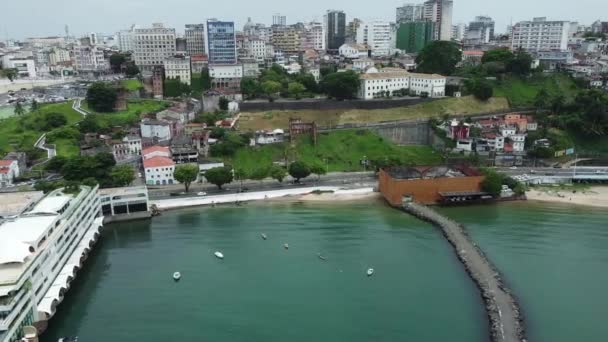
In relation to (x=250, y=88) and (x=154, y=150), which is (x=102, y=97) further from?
(x=154, y=150)

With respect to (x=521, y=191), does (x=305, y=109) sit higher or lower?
higher

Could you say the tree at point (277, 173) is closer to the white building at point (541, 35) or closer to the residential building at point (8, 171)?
the residential building at point (8, 171)

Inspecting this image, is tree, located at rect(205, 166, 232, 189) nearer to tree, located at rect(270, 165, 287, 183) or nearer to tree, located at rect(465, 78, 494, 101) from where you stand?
tree, located at rect(270, 165, 287, 183)

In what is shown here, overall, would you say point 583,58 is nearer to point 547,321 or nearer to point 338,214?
point 338,214

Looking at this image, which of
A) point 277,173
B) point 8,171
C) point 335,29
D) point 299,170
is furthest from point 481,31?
point 8,171

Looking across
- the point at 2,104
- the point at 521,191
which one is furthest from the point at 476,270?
the point at 2,104

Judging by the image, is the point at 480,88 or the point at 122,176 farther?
the point at 480,88

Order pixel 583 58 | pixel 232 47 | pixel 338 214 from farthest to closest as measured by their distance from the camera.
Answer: pixel 583 58, pixel 232 47, pixel 338 214
